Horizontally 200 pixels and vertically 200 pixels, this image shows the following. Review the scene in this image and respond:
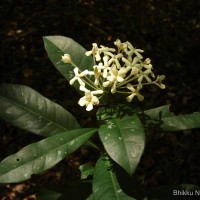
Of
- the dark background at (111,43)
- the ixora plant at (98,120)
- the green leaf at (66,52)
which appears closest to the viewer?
the ixora plant at (98,120)

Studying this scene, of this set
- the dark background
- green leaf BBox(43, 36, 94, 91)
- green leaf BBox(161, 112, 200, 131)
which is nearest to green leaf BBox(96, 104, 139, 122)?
green leaf BBox(161, 112, 200, 131)

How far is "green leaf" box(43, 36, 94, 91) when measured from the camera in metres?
1.84

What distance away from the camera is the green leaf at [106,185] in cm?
149

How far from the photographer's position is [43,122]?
1.77 m

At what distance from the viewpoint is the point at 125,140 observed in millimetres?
1365

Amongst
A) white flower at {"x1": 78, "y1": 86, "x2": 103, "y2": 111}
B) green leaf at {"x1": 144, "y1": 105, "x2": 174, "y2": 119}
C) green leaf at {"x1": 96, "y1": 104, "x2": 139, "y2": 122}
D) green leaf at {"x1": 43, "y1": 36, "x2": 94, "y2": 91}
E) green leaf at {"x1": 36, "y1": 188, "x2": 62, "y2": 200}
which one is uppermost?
green leaf at {"x1": 43, "y1": 36, "x2": 94, "y2": 91}

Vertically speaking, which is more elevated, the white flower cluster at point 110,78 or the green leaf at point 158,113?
the white flower cluster at point 110,78

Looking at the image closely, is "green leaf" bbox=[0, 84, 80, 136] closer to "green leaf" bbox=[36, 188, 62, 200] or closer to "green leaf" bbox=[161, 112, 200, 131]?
"green leaf" bbox=[36, 188, 62, 200]

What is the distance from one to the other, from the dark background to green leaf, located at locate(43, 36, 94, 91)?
1515mm

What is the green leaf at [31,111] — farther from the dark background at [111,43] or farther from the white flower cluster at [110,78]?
the dark background at [111,43]

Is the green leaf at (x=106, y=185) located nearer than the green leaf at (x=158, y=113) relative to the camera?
Yes

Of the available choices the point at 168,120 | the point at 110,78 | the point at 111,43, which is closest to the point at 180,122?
the point at 168,120

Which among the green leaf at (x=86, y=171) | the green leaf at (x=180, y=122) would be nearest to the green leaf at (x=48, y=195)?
the green leaf at (x=86, y=171)

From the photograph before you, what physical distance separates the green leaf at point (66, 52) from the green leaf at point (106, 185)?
0.57 m
